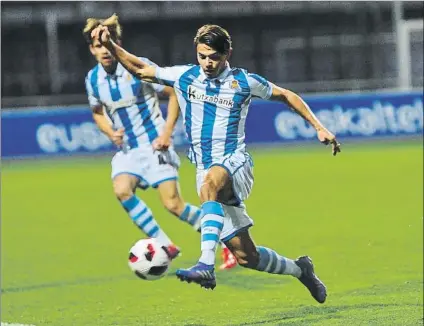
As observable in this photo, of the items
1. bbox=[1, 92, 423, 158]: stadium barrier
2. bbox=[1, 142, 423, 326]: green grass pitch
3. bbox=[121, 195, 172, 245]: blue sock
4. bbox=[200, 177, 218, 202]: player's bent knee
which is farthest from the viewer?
bbox=[1, 92, 423, 158]: stadium barrier

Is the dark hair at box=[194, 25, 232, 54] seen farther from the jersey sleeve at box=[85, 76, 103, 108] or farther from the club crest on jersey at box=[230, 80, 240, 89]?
the jersey sleeve at box=[85, 76, 103, 108]

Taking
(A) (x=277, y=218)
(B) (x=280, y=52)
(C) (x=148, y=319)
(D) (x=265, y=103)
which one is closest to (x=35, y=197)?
(A) (x=277, y=218)

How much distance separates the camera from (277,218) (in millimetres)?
13125

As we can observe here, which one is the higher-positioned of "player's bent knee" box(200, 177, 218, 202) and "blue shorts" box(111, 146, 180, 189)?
"player's bent knee" box(200, 177, 218, 202)

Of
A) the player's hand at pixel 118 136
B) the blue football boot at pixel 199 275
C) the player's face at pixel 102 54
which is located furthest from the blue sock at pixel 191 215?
the blue football boot at pixel 199 275

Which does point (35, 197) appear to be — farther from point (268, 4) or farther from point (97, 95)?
point (268, 4)

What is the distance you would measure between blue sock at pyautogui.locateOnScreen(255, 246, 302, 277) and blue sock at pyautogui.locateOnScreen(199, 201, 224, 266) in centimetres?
71

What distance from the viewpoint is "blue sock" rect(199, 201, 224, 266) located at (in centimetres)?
656

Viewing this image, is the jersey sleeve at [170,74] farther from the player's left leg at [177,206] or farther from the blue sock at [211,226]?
the player's left leg at [177,206]

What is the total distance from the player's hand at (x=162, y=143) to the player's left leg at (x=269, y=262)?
186 centimetres

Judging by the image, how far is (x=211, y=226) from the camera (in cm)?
666

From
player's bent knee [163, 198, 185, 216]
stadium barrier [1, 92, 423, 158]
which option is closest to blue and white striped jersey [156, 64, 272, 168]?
player's bent knee [163, 198, 185, 216]

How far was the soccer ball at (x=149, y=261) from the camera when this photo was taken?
7207 millimetres

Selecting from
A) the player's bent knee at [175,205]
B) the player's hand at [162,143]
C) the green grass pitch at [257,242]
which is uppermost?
the player's hand at [162,143]
